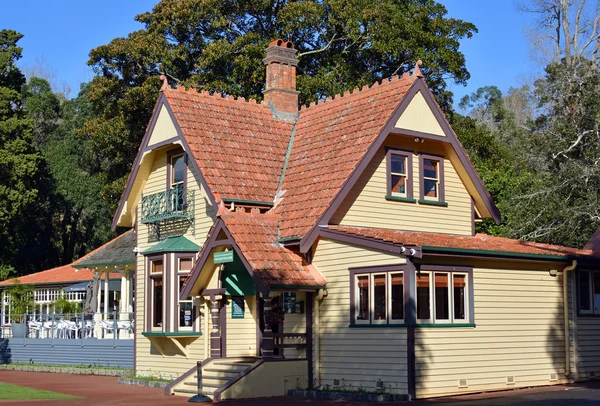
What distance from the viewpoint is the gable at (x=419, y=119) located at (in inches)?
869

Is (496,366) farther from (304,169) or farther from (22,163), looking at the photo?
(22,163)

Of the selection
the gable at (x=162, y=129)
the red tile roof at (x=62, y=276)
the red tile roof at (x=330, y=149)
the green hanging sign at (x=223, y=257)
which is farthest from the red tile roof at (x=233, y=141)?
the red tile roof at (x=62, y=276)

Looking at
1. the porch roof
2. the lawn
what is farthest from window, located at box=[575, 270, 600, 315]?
the porch roof

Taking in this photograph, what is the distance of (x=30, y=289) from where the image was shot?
42094 mm

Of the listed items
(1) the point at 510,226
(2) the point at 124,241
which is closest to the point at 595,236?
(1) the point at 510,226

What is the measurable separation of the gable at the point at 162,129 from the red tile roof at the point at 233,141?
0.49 m

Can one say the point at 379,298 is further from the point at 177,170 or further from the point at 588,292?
the point at 177,170

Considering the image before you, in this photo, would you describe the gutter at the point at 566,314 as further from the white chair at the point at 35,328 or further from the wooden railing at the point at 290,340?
the white chair at the point at 35,328

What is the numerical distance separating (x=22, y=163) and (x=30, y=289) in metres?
9.75

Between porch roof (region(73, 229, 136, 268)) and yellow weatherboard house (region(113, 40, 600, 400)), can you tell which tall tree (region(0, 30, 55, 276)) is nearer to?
porch roof (region(73, 229, 136, 268))

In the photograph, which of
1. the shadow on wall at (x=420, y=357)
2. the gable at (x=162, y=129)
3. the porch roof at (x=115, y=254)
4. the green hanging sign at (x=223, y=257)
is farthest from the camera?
the porch roof at (x=115, y=254)

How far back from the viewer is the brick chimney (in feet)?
88.7

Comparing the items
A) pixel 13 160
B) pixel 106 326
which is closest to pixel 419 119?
pixel 106 326

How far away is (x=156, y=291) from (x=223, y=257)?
4.55m
